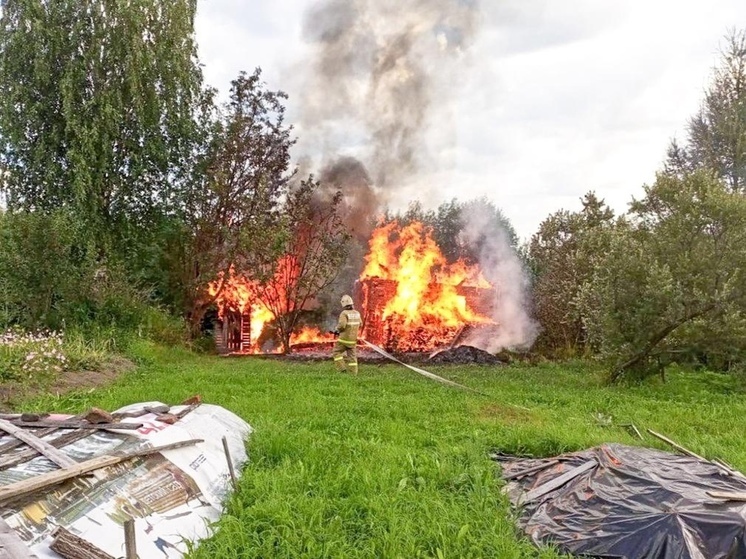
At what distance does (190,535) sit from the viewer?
399 cm

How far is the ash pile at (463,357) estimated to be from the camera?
661 inches

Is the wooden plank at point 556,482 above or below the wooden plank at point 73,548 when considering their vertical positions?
below

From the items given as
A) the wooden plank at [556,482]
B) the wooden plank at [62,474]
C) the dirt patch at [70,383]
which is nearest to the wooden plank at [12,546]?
the wooden plank at [62,474]

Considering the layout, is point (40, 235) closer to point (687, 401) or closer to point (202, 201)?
point (202, 201)

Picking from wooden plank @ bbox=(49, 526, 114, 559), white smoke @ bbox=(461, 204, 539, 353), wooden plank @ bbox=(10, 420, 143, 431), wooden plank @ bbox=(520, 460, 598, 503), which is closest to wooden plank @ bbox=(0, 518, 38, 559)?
wooden plank @ bbox=(49, 526, 114, 559)

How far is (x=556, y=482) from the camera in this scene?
489 centimetres

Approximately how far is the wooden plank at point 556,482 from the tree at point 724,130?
16.5m

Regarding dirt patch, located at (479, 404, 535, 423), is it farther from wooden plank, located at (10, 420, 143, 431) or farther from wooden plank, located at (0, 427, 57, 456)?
wooden plank, located at (0, 427, 57, 456)

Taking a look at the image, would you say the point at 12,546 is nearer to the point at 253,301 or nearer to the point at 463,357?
the point at 463,357

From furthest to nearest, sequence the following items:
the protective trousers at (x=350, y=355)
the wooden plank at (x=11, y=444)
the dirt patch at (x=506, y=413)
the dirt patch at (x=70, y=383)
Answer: the protective trousers at (x=350, y=355) → the dirt patch at (x=70, y=383) → the dirt patch at (x=506, y=413) → the wooden plank at (x=11, y=444)

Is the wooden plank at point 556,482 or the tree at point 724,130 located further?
the tree at point 724,130

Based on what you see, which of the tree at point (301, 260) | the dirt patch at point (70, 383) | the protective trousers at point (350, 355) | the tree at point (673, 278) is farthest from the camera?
the tree at point (301, 260)

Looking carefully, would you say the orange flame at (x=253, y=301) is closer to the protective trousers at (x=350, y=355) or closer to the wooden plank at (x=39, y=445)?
the protective trousers at (x=350, y=355)

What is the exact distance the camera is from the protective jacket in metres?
13.2
